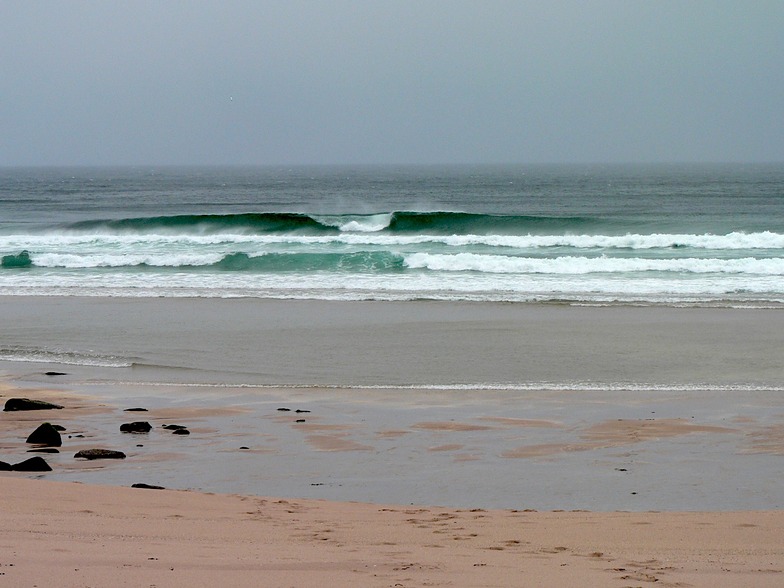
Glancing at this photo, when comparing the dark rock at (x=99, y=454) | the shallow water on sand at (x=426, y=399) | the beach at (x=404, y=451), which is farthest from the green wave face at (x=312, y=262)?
the dark rock at (x=99, y=454)

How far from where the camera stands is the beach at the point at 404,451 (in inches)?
187

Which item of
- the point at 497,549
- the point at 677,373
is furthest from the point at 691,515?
the point at 677,373

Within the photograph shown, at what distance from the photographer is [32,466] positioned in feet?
23.2

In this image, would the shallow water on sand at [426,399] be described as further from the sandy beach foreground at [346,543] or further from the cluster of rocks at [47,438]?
the sandy beach foreground at [346,543]

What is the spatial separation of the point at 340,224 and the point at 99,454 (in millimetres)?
32013

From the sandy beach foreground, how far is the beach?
0.9 inches

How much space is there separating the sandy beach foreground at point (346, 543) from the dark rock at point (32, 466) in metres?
0.64

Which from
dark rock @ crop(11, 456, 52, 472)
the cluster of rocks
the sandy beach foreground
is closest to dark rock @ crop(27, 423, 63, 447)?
the cluster of rocks

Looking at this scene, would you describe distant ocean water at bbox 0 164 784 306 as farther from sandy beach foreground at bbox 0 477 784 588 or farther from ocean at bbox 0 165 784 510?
sandy beach foreground at bbox 0 477 784 588

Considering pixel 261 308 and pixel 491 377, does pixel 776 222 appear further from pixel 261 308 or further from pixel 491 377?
pixel 491 377

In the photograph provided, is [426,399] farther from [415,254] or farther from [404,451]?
[415,254]

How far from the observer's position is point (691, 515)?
19.4ft

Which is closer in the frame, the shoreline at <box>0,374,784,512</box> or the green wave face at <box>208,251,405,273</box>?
the shoreline at <box>0,374,784,512</box>

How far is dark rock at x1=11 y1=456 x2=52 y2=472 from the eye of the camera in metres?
7.07
